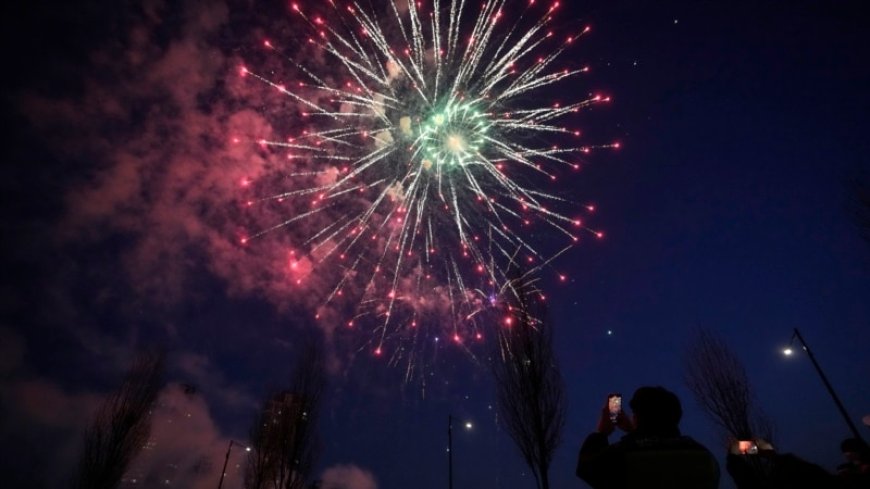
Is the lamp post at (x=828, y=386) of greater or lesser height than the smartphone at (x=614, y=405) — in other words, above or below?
above

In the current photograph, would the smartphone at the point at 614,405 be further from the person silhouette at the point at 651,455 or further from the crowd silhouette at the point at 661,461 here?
the person silhouette at the point at 651,455

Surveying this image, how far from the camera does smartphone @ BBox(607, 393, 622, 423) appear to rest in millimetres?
3508

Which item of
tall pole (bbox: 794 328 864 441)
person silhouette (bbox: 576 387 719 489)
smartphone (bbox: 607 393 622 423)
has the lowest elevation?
person silhouette (bbox: 576 387 719 489)

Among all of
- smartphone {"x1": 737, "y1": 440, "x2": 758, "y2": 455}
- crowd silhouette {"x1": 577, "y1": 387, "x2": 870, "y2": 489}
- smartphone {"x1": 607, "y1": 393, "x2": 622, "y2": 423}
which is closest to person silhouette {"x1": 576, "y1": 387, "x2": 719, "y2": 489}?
crowd silhouette {"x1": 577, "y1": 387, "x2": 870, "y2": 489}

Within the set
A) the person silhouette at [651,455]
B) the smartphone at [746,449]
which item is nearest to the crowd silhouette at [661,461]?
the person silhouette at [651,455]

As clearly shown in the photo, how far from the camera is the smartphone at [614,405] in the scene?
138 inches

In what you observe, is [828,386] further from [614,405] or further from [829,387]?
[614,405]

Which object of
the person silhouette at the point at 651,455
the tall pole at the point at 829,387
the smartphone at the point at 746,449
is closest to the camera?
the person silhouette at the point at 651,455

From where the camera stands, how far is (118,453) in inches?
949

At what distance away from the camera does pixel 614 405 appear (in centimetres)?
354

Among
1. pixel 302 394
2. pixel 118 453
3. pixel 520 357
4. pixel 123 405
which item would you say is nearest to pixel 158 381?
pixel 123 405

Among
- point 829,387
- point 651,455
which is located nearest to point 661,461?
point 651,455

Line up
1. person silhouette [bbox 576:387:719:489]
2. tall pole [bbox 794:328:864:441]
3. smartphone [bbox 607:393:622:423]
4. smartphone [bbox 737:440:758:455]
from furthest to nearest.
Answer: tall pole [bbox 794:328:864:441], smartphone [bbox 737:440:758:455], smartphone [bbox 607:393:622:423], person silhouette [bbox 576:387:719:489]

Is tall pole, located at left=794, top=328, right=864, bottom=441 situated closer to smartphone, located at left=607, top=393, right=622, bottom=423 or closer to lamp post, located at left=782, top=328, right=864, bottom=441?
lamp post, located at left=782, top=328, right=864, bottom=441
